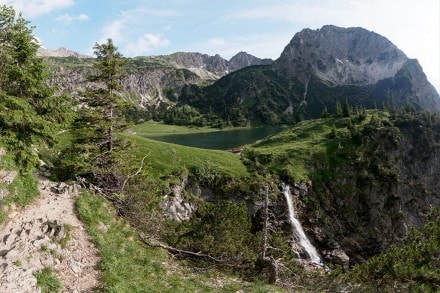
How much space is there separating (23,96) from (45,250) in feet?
46.8

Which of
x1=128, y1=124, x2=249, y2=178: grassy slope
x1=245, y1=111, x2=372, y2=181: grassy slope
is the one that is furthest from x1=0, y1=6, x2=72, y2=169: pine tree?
x1=245, y1=111, x2=372, y2=181: grassy slope

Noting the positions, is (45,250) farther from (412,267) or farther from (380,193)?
(380,193)

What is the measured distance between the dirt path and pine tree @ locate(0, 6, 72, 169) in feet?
17.3

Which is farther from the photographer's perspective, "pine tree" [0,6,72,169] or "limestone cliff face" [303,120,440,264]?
"limestone cliff face" [303,120,440,264]

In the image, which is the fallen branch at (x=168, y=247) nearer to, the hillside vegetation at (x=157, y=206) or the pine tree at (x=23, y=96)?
the hillside vegetation at (x=157, y=206)

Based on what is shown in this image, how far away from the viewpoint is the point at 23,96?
26.1 metres

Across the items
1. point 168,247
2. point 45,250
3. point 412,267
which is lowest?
point 168,247

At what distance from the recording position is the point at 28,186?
22.8 meters

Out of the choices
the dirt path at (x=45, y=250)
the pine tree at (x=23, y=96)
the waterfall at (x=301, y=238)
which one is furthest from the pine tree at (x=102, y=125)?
the waterfall at (x=301, y=238)

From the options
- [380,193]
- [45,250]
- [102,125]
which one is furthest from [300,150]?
[45,250]

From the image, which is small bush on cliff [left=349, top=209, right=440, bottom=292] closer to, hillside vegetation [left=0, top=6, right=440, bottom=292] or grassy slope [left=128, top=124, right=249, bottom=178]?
hillside vegetation [left=0, top=6, right=440, bottom=292]

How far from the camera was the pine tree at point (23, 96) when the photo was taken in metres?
23.5

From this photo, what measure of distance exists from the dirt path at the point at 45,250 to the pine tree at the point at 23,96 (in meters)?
5.26

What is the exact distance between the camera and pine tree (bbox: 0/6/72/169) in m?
23.5
